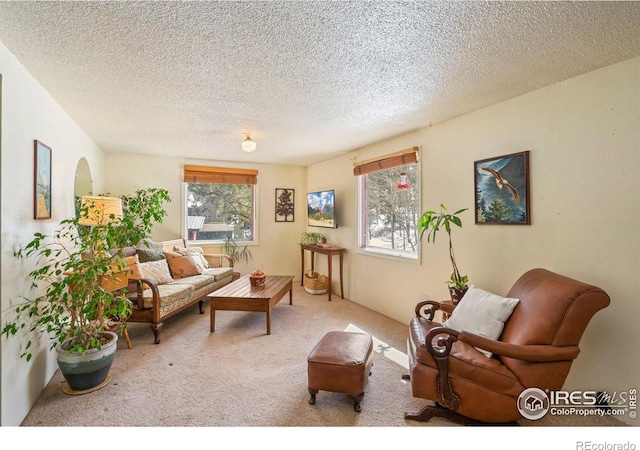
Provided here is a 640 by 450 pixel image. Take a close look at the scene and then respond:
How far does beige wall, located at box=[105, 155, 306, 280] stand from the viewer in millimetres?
4633

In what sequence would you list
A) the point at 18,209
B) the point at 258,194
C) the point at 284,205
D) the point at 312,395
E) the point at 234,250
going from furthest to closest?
the point at 284,205 → the point at 258,194 → the point at 234,250 → the point at 312,395 → the point at 18,209

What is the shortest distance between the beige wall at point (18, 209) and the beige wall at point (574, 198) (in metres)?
3.32

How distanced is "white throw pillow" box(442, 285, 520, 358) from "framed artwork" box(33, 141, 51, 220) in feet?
10.0

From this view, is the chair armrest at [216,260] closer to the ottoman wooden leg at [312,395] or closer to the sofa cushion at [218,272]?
the sofa cushion at [218,272]

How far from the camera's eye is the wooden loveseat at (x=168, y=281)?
297 cm

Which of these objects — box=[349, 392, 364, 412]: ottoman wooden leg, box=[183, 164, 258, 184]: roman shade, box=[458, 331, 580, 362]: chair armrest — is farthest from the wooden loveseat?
box=[458, 331, 580, 362]: chair armrest

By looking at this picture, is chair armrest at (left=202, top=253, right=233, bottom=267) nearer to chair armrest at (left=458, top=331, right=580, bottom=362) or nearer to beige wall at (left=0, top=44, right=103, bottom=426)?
beige wall at (left=0, top=44, right=103, bottom=426)

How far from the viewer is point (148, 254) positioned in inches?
149

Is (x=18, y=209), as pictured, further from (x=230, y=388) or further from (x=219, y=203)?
(x=219, y=203)

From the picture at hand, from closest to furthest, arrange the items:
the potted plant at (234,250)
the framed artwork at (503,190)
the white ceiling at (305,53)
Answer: the white ceiling at (305,53) → the framed artwork at (503,190) → the potted plant at (234,250)

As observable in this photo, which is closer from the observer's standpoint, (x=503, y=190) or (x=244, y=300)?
(x=503, y=190)

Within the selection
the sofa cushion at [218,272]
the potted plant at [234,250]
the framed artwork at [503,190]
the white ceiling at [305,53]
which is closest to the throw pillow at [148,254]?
the sofa cushion at [218,272]

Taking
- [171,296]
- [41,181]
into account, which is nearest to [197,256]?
[171,296]

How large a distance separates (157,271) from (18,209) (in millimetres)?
1920
